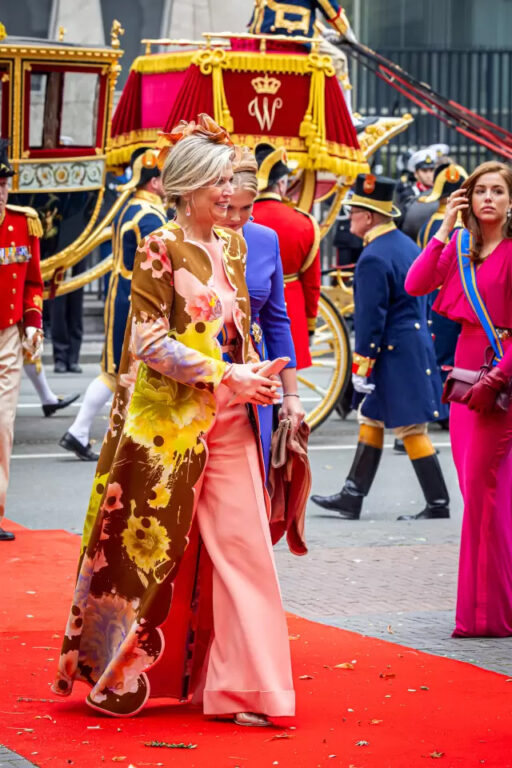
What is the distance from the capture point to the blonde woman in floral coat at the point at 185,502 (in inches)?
198

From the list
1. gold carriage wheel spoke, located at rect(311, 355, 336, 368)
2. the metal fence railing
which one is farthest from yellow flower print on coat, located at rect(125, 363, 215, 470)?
the metal fence railing

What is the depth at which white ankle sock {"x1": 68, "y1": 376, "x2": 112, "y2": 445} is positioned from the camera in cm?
1119

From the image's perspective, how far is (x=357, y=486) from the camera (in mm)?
9461

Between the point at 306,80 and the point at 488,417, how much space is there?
20.6ft

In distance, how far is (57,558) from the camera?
803 cm

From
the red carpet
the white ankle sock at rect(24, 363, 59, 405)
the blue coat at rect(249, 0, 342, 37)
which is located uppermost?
the blue coat at rect(249, 0, 342, 37)

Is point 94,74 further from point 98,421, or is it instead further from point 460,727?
point 460,727

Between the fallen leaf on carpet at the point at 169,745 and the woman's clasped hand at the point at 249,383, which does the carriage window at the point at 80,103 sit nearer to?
the woman's clasped hand at the point at 249,383

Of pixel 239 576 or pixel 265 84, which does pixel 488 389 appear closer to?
pixel 239 576

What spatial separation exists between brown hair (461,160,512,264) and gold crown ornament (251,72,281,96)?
566cm

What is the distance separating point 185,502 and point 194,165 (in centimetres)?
104

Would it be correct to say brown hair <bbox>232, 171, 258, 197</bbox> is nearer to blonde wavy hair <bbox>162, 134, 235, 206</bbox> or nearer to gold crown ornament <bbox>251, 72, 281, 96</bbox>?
blonde wavy hair <bbox>162, 134, 235, 206</bbox>

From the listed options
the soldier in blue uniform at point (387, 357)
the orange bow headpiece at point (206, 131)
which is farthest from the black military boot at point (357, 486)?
the orange bow headpiece at point (206, 131)

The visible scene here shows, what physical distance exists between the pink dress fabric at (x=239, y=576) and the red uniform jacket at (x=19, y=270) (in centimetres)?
341
